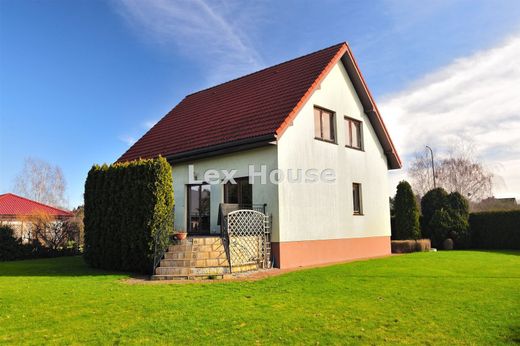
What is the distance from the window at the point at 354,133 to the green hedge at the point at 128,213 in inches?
341

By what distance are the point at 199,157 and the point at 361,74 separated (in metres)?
8.30

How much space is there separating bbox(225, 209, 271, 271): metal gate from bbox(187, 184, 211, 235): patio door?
3235 mm

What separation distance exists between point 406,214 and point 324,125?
925 cm

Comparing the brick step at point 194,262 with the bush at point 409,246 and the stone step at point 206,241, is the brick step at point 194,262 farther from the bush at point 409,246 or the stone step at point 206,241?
the bush at point 409,246

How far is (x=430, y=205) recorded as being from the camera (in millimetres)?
22266

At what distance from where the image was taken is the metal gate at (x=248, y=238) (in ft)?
37.1

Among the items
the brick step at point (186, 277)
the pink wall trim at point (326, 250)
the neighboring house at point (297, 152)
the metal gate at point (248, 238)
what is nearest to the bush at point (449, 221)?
the neighboring house at point (297, 152)

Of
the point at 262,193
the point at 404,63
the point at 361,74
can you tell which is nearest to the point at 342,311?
the point at 262,193

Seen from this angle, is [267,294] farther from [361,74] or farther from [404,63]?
[361,74]

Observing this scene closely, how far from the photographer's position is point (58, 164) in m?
54.9

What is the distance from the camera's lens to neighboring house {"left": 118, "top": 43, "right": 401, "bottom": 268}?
13.2m

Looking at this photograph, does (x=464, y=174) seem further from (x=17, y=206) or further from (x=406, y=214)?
(x=17, y=206)

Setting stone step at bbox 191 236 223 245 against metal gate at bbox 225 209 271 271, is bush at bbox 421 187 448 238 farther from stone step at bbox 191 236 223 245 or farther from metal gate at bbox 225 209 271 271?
stone step at bbox 191 236 223 245

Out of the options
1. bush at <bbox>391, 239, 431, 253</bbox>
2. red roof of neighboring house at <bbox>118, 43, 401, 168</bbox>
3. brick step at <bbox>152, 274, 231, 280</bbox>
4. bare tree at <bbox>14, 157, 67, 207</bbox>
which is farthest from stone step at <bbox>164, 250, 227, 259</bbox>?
bare tree at <bbox>14, 157, 67, 207</bbox>
